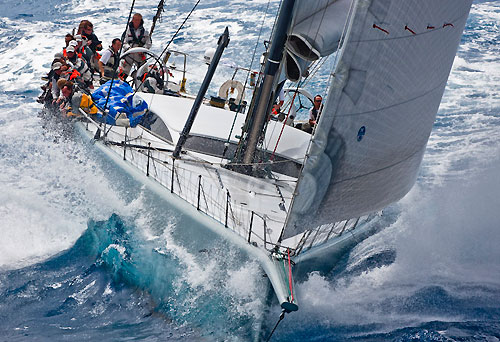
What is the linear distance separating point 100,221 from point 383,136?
416cm

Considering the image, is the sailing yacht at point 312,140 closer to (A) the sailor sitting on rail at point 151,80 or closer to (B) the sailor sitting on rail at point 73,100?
(B) the sailor sitting on rail at point 73,100

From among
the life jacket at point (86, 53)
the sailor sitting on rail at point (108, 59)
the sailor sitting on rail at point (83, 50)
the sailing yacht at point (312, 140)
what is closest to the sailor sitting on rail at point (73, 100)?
the sailing yacht at point (312, 140)

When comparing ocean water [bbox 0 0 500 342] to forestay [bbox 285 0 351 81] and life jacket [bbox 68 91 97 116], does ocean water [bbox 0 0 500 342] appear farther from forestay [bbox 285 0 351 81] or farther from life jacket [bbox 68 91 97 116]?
forestay [bbox 285 0 351 81]

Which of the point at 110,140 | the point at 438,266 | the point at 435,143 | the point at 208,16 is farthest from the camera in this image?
the point at 208,16

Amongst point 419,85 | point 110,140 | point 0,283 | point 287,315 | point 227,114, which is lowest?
point 0,283

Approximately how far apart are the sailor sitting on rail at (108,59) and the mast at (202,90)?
3.09 metres

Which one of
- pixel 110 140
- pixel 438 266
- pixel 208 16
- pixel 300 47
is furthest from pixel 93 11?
pixel 438 266

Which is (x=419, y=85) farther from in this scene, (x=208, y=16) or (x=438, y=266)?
(x=208, y=16)

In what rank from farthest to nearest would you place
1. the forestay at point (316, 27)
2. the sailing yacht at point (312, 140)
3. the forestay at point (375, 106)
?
the forestay at point (316, 27) → the sailing yacht at point (312, 140) → the forestay at point (375, 106)

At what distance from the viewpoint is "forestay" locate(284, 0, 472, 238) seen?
16.1 ft

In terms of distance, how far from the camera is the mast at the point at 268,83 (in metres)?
6.85

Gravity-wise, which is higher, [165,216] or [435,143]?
[435,143]

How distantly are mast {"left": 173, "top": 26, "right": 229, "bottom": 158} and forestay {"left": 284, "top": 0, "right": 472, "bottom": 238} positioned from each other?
2.58m

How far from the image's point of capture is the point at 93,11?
1916cm
